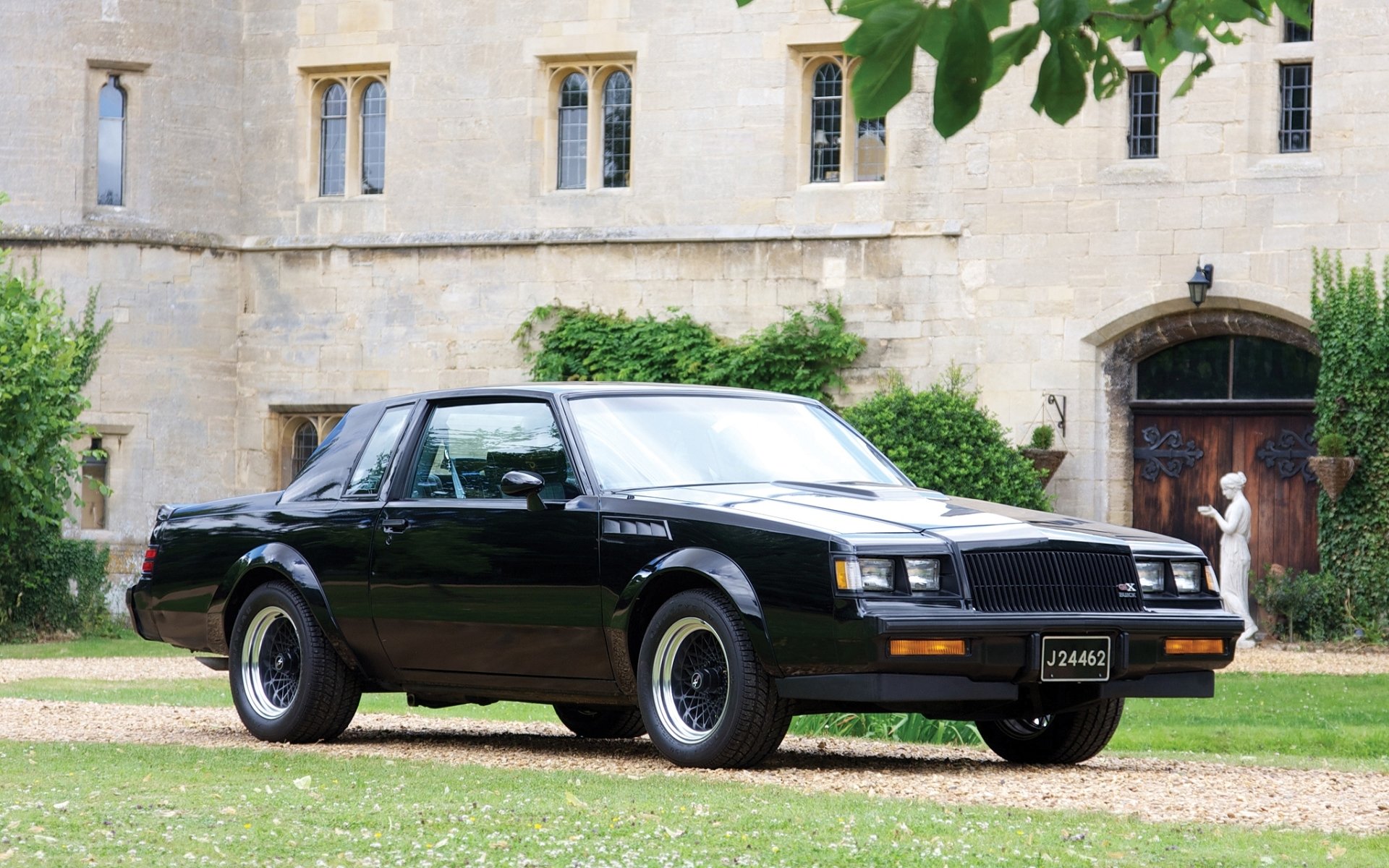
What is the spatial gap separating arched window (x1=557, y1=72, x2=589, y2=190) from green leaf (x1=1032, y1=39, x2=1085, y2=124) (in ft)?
65.9

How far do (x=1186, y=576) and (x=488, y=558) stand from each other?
2.87 m

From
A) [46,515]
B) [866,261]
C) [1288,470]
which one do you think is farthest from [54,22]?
[1288,470]

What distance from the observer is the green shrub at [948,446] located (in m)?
20.9

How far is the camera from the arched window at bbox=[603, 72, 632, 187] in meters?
24.2

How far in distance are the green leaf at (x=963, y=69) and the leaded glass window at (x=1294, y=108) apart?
59.2 feet

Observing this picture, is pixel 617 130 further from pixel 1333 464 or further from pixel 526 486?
pixel 526 486

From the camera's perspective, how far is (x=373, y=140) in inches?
1000

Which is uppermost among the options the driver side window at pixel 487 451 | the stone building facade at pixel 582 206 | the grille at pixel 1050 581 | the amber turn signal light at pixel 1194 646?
the stone building facade at pixel 582 206

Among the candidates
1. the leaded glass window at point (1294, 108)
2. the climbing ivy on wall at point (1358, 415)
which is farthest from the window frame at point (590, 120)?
the climbing ivy on wall at point (1358, 415)

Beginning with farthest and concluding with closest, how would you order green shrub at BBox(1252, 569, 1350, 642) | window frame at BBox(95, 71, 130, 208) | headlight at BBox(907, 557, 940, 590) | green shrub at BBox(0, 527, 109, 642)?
1. window frame at BBox(95, 71, 130, 208)
2. green shrub at BBox(0, 527, 109, 642)
3. green shrub at BBox(1252, 569, 1350, 642)
4. headlight at BBox(907, 557, 940, 590)

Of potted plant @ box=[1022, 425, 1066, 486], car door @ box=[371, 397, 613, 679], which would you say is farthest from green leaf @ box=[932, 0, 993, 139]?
potted plant @ box=[1022, 425, 1066, 486]

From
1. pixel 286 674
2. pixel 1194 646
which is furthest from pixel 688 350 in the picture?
pixel 1194 646

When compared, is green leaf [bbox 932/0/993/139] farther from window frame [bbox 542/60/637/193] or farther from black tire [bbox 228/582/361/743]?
window frame [bbox 542/60/637/193]

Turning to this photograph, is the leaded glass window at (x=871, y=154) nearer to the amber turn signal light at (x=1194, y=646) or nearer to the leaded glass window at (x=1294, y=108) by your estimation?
the leaded glass window at (x=1294, y=108)
